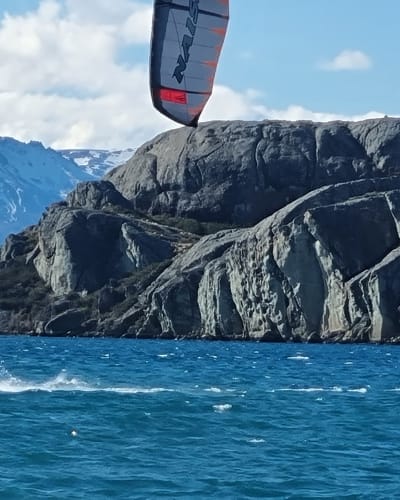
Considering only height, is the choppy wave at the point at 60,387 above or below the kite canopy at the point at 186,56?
below

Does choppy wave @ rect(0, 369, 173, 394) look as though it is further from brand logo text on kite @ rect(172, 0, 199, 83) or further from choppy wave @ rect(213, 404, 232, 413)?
brand logo text on kite @ rect(172, 0, 199, 83)

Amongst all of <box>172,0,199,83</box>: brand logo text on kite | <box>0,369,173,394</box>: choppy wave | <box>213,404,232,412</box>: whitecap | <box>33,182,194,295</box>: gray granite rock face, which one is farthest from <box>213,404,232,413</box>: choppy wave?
<box>33,182,194,295</box>: gray granite rock face

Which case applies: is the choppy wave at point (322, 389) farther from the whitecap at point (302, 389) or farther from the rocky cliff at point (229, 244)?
the rocky cliff at point (229, 244)

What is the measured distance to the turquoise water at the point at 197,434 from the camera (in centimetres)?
2845

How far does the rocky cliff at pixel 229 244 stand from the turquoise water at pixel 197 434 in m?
57.3

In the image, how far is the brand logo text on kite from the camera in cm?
2558

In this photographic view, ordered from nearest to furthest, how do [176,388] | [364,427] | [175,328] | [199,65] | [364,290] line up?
1. [199,65]
2. [364,427]
3. [176,388]
4. [364,290]
5. [175,328]

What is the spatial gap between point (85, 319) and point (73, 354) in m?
55.6

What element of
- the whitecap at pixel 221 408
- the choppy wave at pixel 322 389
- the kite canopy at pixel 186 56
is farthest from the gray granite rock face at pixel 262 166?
the kite canopy at pixel 186 56

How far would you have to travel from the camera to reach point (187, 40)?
1018 inches

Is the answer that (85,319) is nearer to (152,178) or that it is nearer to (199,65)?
(152,178)

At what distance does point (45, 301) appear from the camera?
512 ft

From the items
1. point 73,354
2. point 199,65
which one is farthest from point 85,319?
point 199,65

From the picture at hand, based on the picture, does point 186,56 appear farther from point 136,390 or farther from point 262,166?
point 262,166
